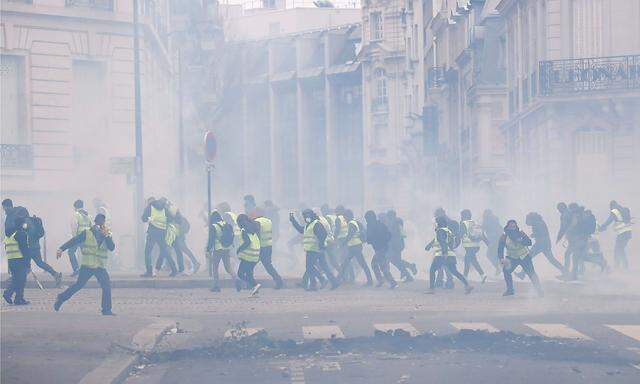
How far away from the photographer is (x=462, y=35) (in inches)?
1944

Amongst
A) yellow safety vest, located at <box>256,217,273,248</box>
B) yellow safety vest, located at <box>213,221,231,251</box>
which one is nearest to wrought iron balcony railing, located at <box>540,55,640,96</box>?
yellow safety vest, located at <box>256,217,273,248</box>

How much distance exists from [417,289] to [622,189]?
12661mm

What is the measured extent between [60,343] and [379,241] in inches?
425

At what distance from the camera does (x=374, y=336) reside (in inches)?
513

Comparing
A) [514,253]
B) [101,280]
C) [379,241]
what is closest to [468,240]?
[379,241]

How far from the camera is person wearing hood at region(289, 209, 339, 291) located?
21297mm

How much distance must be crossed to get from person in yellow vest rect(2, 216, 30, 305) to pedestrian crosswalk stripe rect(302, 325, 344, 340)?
5196mm

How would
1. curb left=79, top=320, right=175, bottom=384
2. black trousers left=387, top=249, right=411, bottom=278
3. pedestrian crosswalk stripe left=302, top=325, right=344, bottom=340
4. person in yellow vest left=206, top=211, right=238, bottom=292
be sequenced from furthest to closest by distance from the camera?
1. black trousers left=387, top=249, right=411, bottom=278
2. person in yellow vest left=206, top=211, right=238, bottom=292
3. pedestrian crosswalk stripe left=302, top=325, right=344, bottom=340
4. curb left=79, top=320, right=175, bottom=384

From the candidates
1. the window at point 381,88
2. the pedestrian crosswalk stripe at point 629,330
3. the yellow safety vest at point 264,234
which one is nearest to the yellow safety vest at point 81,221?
the yellow safety vest at point 264,234

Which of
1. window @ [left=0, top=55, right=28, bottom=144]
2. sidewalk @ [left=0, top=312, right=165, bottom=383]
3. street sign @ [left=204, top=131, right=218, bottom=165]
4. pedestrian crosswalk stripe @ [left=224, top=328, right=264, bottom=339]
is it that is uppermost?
window @ [left=0, top=55, right=28, bottom=144]

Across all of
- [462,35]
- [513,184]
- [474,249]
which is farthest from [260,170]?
[474,249]

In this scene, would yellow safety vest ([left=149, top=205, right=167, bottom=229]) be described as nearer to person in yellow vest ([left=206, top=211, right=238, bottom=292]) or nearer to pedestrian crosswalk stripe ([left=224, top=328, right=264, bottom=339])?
person in yellow vest ([left=206, top=211, right=238, bottom=292])

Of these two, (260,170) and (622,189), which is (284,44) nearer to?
(260,170)

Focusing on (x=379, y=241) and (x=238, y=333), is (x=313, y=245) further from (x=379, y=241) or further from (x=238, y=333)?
(x=238, y=333)
